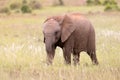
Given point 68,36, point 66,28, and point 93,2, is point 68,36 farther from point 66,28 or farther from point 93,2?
point 93,2

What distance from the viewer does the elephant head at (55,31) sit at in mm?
11758

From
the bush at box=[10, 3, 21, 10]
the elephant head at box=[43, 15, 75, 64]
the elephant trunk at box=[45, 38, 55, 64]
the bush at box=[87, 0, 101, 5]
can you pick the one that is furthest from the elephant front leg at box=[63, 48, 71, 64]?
the bush at box=[87, 0, 101, 5]

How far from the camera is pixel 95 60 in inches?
514

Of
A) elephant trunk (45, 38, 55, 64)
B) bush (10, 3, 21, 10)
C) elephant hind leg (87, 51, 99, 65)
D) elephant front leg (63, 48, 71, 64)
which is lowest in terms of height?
bush (10, 3, 21, 10)

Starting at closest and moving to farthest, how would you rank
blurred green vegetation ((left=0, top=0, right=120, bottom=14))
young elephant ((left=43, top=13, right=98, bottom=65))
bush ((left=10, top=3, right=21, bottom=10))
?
young elephant ((left=43, top=13, right=98, bottom=65)) < blurred green vegetation ((left=0, top=0, right=120, bottom=14)) < bush ((left=10, top=3, right=21, bottom=10))

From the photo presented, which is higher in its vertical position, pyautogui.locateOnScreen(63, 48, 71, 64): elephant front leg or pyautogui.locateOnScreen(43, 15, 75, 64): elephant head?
pyautogui.locateOnScreen(43, 15, 75, 64): elephant head

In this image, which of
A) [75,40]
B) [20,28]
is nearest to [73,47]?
[75,40]

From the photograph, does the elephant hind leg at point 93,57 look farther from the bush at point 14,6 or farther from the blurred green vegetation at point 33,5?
the bush at point 14,6

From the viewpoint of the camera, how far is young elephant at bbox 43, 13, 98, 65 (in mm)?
11908

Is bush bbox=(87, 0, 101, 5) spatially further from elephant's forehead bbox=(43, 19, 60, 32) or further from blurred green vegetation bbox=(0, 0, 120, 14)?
elephant's forehead bbox=(43, 19, 60, 32)

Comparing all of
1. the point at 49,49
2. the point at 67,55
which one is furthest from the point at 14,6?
the point at 49,49

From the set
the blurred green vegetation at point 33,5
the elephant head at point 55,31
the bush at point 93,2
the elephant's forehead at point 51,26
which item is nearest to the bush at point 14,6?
the blurred green vegetation at point 33,5

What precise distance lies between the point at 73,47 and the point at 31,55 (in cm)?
176

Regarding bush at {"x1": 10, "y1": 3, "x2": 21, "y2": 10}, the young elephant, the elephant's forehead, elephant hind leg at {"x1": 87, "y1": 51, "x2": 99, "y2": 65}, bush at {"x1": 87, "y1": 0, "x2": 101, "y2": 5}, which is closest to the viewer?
the young elephant
